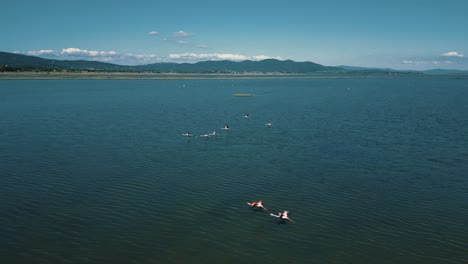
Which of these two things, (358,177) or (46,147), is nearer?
(358,177)

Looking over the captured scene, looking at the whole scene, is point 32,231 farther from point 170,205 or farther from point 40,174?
point 40,174

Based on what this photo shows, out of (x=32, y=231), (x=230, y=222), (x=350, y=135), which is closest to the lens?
(x=32, y=231)

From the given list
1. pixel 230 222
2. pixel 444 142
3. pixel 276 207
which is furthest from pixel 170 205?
pixel 444 142

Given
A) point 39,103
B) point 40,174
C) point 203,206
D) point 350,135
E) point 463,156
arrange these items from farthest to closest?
point 39,103, point 350,135, point 463,156, point 40,174, point 203,206

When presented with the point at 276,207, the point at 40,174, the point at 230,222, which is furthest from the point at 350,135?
the point at 40,174

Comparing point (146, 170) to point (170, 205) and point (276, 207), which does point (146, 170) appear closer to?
point (170, 205)

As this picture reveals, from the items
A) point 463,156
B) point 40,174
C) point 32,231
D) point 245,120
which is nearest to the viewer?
point 32,231

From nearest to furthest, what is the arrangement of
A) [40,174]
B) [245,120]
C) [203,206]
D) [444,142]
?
1. [203,206]
2. [40,174]
3. [444,142]
4. [245,120]

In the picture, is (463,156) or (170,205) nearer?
(170,205)
